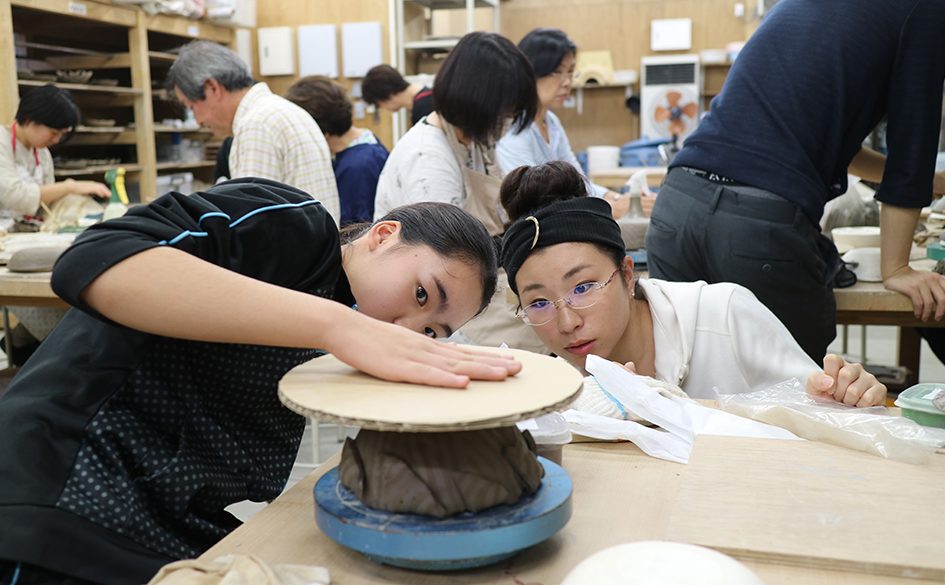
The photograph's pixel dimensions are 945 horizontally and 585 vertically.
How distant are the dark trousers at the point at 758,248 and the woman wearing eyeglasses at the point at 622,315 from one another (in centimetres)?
26

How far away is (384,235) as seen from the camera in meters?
1.28

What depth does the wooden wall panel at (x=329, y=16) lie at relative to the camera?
6980 millimetres

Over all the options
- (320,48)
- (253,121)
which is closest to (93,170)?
(320,48)

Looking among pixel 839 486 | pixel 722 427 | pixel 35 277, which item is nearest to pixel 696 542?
pixel 839 486

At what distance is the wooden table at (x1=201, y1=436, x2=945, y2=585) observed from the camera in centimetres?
81

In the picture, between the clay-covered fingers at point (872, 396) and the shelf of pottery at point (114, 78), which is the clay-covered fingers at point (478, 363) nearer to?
the clay-covered fingers at point (872, 396)

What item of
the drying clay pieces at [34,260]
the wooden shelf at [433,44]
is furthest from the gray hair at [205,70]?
the wooden shelf at [433,44]

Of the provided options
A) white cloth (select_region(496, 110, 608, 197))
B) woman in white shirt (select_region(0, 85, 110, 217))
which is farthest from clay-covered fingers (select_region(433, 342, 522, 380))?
woman in white shirt (select_region(0, 85, 110, 217))

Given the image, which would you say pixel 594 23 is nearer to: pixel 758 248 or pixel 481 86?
pixel 481 86

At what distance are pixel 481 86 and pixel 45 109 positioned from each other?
2949 mm

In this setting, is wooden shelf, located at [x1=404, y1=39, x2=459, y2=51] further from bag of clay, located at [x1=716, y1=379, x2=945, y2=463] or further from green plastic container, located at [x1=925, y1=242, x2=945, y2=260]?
bag of clay, located at [x1=716, y1=379, x2=945, y2=463]

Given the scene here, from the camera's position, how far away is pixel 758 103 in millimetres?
2010

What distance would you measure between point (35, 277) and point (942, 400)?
8.46 ft

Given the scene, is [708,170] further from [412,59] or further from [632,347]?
[412,59]
